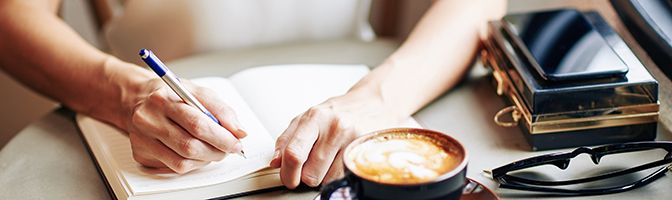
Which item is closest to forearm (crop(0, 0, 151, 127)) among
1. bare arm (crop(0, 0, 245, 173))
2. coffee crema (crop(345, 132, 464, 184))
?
bare arm (crop(0, 0, 245, 173))

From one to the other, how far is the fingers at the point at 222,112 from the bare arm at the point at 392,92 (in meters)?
0.04

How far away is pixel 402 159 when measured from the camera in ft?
2.41

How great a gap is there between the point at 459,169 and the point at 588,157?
272mm

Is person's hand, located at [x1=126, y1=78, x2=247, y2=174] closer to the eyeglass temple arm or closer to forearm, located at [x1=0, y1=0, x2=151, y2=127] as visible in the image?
forearm, located at [x1=0, y1=0, x2=151, y2=127]

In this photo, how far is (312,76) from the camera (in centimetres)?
112

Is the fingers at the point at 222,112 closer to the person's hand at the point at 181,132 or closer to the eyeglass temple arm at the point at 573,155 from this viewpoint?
the person's hand at the point at 181,132

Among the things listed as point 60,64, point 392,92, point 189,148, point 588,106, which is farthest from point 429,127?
point 60,64

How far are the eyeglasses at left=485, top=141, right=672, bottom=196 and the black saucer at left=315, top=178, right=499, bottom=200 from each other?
0.16ft

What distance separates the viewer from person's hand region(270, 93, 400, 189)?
0.84 metres

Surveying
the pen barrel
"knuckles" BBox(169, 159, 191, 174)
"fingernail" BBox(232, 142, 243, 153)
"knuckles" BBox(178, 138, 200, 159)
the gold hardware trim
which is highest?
the pen barrel

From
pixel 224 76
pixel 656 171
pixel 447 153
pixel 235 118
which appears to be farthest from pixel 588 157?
pixel 224 76

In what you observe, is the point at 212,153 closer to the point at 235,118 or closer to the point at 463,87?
the point at 235,118

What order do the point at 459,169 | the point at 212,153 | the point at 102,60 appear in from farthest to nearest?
the point at 102,60 < the point at 212,153 < the point at 459,169

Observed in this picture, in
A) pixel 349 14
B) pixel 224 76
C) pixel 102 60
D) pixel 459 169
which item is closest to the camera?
pixel 459 169
